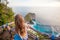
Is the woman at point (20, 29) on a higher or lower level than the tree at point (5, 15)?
lower

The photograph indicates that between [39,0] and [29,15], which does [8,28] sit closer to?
[29,15]

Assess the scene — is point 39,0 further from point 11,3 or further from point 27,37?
point 27,37

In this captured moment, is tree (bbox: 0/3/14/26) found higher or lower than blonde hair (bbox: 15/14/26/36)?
higher

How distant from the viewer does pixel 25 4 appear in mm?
2287

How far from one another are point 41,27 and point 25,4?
41cm

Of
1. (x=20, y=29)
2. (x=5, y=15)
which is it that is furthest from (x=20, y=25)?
(x=5, y=15)

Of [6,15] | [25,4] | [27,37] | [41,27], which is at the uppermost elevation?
[25,4]

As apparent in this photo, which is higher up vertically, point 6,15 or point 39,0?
point 39,0

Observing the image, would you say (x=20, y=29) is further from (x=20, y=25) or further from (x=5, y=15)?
(x=5, y=15)

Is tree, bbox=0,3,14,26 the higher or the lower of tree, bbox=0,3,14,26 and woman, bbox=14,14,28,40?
the higher

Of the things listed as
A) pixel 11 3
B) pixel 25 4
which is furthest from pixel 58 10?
pixel 11 3

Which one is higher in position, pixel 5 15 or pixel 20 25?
pixel 5 15

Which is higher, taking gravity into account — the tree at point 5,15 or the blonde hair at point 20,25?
the tree at point 5,15

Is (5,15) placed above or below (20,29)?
above
